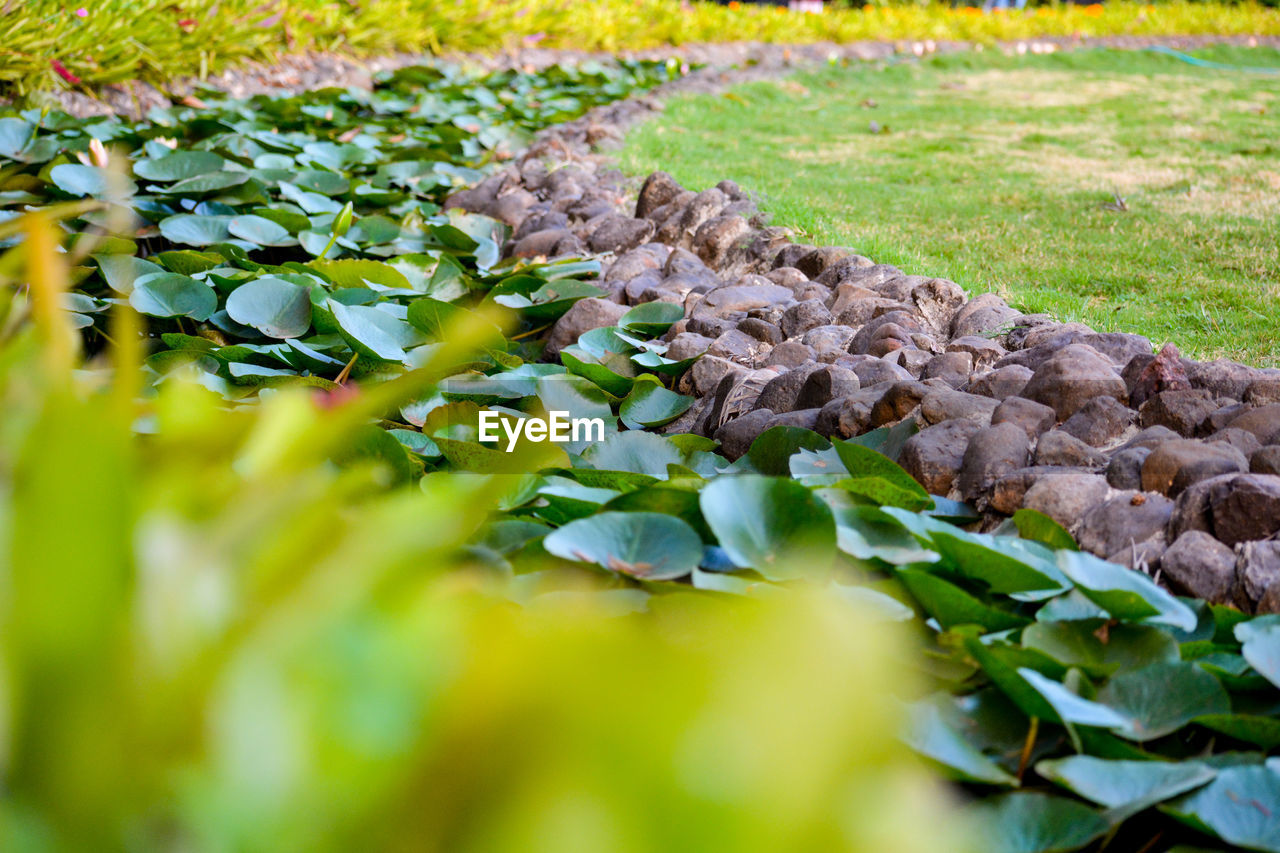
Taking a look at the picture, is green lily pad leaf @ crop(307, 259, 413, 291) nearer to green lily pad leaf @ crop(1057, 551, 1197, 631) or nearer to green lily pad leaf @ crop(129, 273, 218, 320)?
green lily pad leaf @ crop(129, 273, 218, 320)

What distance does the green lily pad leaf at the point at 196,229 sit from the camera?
2350 millimetres

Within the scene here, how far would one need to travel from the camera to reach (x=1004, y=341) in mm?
1877

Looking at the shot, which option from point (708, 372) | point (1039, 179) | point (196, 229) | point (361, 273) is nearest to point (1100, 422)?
point (708, 372)

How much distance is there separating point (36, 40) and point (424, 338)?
255cm

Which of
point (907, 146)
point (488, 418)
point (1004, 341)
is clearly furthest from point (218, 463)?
point (907, 146)

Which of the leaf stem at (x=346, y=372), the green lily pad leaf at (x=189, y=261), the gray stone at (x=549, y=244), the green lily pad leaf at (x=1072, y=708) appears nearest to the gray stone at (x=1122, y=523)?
the green lily pad leaf at (x=1072, y=708)

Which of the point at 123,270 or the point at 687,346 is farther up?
the point at 123,270

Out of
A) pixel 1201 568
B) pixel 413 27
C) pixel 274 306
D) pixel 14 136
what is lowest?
pixel 1201 568

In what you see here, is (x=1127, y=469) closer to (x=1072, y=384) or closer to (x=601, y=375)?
(x=1072, y=384)

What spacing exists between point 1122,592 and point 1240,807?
0.24m

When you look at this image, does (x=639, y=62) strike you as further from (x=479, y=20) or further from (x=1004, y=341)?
(x=1004, y=341)

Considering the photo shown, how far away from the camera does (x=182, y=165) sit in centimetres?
261

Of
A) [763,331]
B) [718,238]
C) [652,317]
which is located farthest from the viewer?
[718,238]

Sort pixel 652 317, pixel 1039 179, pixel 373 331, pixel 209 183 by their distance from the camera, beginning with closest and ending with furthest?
1. pixel 373 331
2. pixel 652 317
3. pixel 209 183
4. pixel 1039 179
